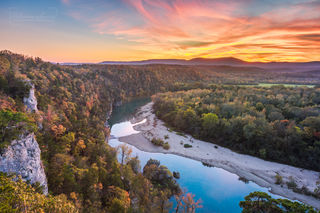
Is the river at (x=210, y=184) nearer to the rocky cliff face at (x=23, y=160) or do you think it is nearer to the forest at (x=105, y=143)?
the forest at (x=105, y=143)

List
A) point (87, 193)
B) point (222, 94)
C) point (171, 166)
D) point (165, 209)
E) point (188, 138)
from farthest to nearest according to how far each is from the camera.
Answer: point (222, 94), point (188, 138), point (171, 166), point (165, 209), point (87, 193)

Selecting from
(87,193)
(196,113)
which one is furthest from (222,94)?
(87,193)

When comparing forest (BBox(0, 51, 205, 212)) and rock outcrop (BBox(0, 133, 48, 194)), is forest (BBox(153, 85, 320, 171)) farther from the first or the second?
Result: rock outcrop (BBox(0, 133, 48, 194))

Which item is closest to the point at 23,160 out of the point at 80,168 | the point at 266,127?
the point at 80,168

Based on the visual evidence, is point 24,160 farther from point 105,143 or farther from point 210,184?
point 210,184

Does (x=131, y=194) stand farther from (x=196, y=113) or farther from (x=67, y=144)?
(x=196, y=113)

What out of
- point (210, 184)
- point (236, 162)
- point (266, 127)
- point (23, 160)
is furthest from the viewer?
point (266, 127)

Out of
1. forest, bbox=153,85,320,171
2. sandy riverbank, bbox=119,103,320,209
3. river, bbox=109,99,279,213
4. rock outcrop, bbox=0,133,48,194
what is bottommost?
river, bbox=109,99,279,213

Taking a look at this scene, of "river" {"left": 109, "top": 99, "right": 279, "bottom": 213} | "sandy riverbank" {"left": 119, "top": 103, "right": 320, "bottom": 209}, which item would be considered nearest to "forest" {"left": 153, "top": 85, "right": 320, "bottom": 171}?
"sandy riverbank" {"left": 119, "top": 103, "right": 320, "bottom": 209}
